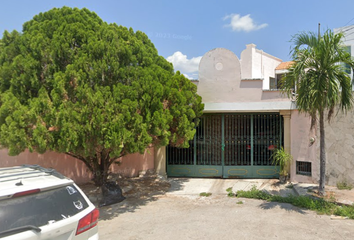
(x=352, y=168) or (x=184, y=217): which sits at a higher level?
(x=352, y=168)

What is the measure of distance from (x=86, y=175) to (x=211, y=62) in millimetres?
5635

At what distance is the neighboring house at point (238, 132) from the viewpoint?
25.6 feet

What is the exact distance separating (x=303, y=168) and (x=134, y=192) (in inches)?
203

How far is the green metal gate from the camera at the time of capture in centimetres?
871

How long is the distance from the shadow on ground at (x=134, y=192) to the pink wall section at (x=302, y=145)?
12.0ft

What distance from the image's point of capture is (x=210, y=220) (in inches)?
206

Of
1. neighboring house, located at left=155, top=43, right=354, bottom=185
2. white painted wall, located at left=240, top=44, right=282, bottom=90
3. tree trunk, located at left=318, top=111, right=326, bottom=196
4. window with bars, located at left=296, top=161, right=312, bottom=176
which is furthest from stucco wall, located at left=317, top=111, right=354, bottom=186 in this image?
white painted wall, located at left=240, top=44, right=282, bottom=90

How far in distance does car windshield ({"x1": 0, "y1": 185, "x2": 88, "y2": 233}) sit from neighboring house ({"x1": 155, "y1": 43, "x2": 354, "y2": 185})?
6.32 metres

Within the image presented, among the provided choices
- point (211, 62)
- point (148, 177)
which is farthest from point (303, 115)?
point (148, 177)

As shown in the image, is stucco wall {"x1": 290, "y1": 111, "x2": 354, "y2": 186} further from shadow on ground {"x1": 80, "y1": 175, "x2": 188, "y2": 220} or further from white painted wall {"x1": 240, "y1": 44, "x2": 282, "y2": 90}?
white painted wall {"x1": 240, "y1": 44, "x2": 282, "y2": 90}

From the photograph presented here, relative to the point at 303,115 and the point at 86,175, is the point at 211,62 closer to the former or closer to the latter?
the point at 303,115

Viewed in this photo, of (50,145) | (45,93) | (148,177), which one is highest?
(45,93)

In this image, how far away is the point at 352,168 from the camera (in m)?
6.84

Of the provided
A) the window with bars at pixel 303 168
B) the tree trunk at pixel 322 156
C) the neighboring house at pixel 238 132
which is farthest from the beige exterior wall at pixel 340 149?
the tree trunk at pixel 322 156
